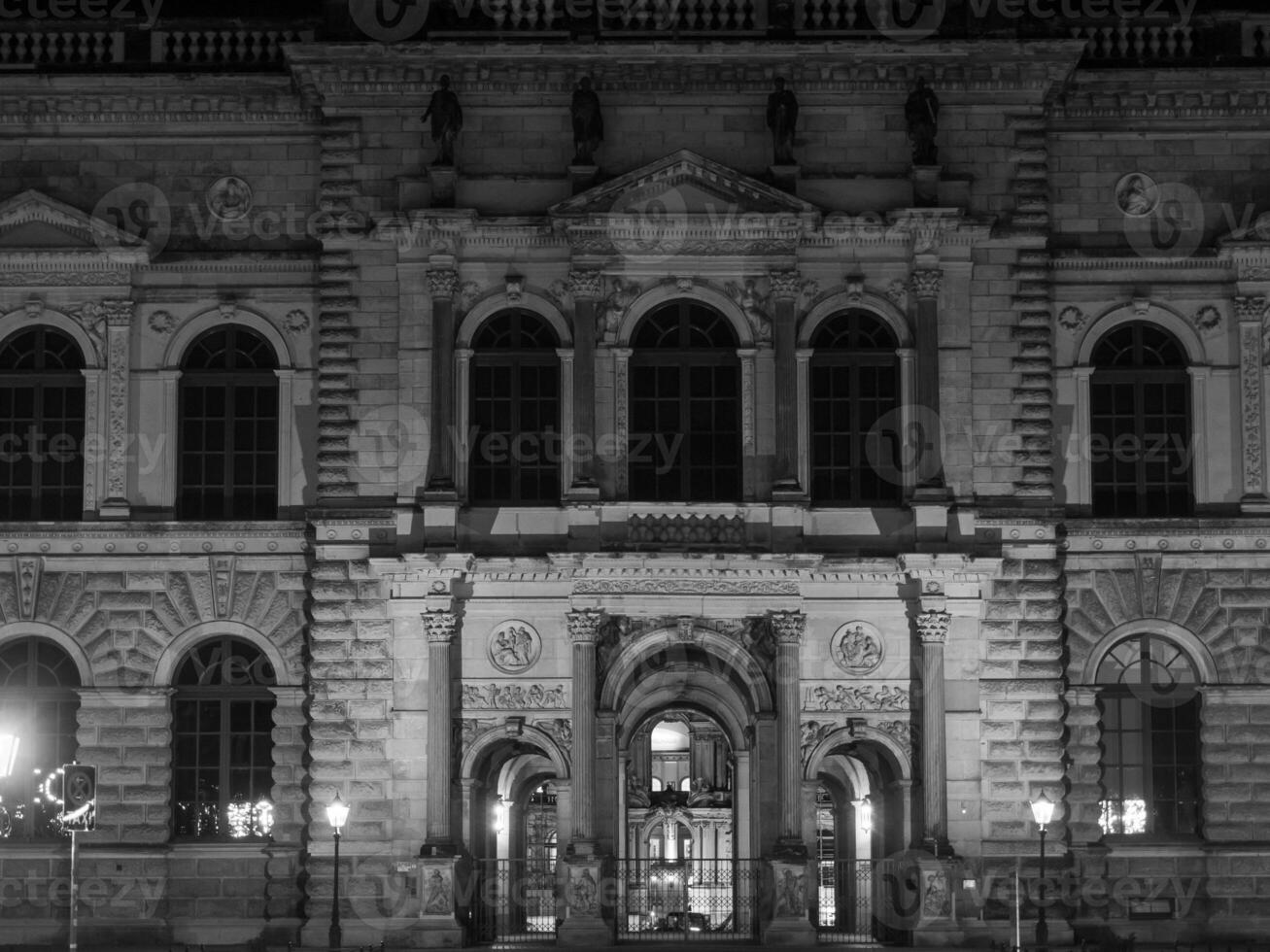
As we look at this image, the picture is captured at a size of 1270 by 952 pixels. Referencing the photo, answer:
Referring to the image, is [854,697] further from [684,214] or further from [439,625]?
[684,214]

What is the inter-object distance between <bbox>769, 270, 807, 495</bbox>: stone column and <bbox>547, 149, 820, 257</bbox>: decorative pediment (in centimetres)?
77

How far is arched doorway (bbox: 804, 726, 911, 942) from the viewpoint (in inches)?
1706

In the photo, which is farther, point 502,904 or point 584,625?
point 502,904

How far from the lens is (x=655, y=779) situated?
65938 mm

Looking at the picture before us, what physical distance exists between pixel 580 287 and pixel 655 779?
2499 cm

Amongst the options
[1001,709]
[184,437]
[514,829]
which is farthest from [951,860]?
[184,437]

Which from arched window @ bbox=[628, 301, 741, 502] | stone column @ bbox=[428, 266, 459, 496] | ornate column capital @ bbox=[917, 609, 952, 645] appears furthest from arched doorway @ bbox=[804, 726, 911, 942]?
stone column @ bbox=[428, 266, 459, 496]

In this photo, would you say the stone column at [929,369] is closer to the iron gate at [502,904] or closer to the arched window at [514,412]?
the arched window at [514,412]

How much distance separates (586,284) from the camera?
1742 inches

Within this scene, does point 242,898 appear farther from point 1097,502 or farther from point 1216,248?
point 1216,248

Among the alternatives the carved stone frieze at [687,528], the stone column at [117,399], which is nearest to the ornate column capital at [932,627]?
the carved stone frieze at [687,528]

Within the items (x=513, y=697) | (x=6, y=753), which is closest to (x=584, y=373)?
(x=513, y=697)

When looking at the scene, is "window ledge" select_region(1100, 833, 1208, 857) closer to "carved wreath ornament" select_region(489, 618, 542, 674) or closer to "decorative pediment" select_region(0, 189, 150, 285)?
"carved wreath ornament" select_region(489, 618, 542, 674)

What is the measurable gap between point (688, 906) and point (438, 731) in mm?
5990
